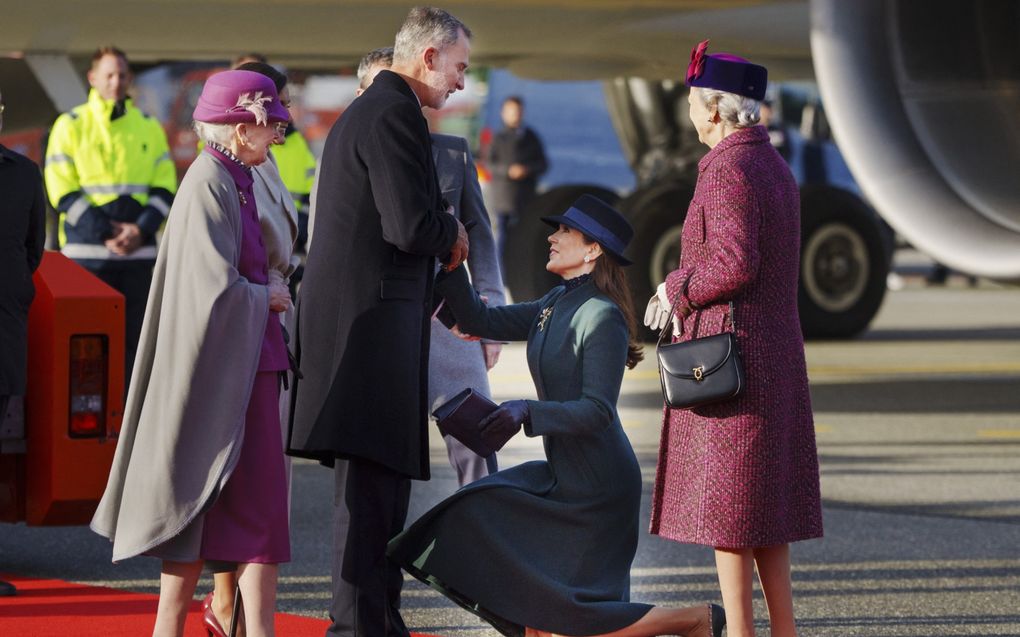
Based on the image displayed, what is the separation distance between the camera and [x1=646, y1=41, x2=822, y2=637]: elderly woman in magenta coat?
4438 millimetres

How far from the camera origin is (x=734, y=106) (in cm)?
453

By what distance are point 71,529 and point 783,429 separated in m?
3.36

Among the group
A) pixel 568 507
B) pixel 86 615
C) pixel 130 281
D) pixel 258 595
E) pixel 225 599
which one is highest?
pixel 130 281

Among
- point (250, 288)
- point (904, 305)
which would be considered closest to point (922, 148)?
point (250, 288)

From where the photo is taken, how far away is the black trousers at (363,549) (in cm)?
452

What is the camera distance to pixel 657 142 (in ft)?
47.9

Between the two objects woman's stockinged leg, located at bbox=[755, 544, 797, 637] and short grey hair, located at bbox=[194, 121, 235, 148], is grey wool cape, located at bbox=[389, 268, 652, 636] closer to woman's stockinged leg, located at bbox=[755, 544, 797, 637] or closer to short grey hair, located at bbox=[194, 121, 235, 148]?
woman's stockinged leg, located at bbox=[755, 544, 797, 637]

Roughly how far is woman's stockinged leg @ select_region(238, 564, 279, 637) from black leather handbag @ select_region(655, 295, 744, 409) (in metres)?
1.02

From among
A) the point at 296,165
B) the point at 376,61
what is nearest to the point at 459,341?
Result: the point at 376,61

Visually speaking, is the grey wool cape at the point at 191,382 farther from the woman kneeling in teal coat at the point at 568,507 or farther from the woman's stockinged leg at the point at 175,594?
the woman kneeling in teal coat at the point at 568,507

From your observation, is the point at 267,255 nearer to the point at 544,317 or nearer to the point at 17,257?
the point at 544,317

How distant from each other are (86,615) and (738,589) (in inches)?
78.1

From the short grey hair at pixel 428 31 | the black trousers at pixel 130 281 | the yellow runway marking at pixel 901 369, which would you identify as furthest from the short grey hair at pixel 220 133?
the yellow runway marking at pixel 901 369

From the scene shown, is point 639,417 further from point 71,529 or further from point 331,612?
point 331,612
